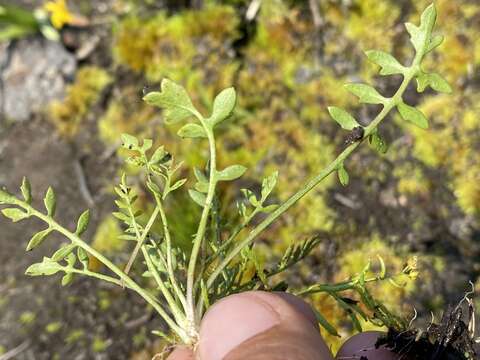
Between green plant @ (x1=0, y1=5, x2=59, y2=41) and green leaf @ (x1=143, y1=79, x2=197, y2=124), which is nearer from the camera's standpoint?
green leaf @ (x1=143, y1=79, x2=197, y2=124)

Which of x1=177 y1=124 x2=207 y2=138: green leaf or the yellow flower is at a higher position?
x1=177 y1=124 x2=207 y2=138: green leaf

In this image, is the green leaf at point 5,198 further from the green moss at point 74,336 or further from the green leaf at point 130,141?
the green moss at point 74,336

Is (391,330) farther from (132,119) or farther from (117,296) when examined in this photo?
(132,119)

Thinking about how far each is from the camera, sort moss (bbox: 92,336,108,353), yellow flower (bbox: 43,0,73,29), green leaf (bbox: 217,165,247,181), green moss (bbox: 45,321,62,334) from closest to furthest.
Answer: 1. green leaf (bbox: 217,165,247,181)
2. moss (bbox: 92,336,108,353)
3. green moss (bbox: 45,321,62,334)
4. yellow flower (bbox: 43,0,73,29)

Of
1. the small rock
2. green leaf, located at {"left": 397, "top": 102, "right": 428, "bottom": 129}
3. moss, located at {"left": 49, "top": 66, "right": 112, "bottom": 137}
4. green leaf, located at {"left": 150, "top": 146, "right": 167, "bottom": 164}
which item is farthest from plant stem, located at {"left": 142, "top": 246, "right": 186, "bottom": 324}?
the small rock

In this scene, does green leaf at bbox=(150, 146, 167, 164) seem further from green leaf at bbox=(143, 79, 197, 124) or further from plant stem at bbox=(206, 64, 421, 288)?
plant stem at bbox=(206, 64, 421, 288)

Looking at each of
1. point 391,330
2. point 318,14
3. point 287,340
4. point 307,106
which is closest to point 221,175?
point 287,340

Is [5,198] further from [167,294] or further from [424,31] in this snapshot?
[424,31]

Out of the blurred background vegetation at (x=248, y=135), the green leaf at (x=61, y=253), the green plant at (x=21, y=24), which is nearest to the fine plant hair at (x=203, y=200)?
the green leaf at (x=61, y=253)
